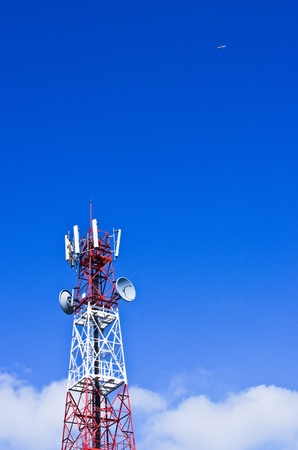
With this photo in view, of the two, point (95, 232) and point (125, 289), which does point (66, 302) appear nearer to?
point (125, 289)

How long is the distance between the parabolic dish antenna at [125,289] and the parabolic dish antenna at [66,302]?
5257 millimetres

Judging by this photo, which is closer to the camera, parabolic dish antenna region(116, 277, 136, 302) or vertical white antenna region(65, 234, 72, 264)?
parabolic dish antenna region(116, 277, 136, 302)

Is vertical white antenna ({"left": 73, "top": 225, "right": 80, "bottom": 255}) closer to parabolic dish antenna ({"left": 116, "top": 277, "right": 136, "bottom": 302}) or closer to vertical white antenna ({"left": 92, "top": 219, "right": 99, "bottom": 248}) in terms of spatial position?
vertical white antenna ({"left": 92, "top": 219, "right": 99, "bottom": 248})

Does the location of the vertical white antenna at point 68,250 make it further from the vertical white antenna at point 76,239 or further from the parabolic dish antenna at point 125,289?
the parabolic dish antenna at point 125,289

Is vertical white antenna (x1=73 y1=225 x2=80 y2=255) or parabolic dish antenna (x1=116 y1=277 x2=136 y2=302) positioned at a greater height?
vertical white antenna (x1=73 y1=225 x2=80 y2=255)

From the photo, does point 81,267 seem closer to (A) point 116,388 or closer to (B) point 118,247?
(B) point 118,247

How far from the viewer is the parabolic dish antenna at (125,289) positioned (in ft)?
254

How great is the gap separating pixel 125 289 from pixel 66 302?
619cm

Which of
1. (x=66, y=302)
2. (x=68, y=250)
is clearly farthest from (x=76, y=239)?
(x=66, y=302)

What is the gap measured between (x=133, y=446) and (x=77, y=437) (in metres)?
5.42

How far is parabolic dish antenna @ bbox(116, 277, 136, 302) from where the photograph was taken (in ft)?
254

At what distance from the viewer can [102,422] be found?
71.9 meters

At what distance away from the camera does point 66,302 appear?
257ft

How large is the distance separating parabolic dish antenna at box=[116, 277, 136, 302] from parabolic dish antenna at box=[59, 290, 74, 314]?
17.2ft
